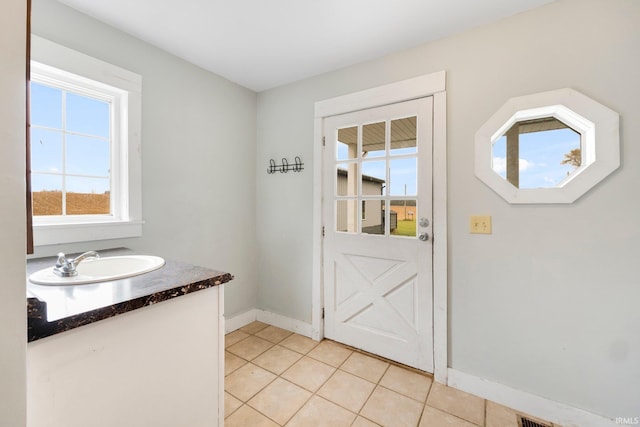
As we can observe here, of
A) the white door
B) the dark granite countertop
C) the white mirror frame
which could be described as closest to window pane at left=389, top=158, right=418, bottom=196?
the white door

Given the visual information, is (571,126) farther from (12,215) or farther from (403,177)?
(12,215)

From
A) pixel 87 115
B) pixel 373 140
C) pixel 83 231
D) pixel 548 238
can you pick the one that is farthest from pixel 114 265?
pixel 548 238

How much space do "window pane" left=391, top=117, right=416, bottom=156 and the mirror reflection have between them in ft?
1.74

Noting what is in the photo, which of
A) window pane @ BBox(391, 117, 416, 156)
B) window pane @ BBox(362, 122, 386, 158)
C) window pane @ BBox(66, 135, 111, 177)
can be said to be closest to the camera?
window pane @ BBox(66, 135, 111, 177)

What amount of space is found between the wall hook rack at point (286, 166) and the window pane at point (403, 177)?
86 centimetres

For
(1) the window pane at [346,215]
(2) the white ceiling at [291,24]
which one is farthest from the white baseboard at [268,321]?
(2) the white ceiling at [291,24]

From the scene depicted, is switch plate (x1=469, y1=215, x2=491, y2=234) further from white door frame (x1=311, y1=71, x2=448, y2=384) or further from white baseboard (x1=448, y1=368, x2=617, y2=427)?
white baseboard (x1=448, y1=368, x2=617, y2=427)

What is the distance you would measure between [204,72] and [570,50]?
2.57 meters

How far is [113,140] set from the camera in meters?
1.83

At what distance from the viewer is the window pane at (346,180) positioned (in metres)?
2.25

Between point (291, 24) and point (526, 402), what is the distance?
2.76 metres

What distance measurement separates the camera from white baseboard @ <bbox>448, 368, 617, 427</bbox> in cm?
145

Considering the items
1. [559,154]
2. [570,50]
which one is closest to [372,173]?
[559,154]

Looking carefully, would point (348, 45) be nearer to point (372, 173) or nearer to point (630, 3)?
point (372, 173)
